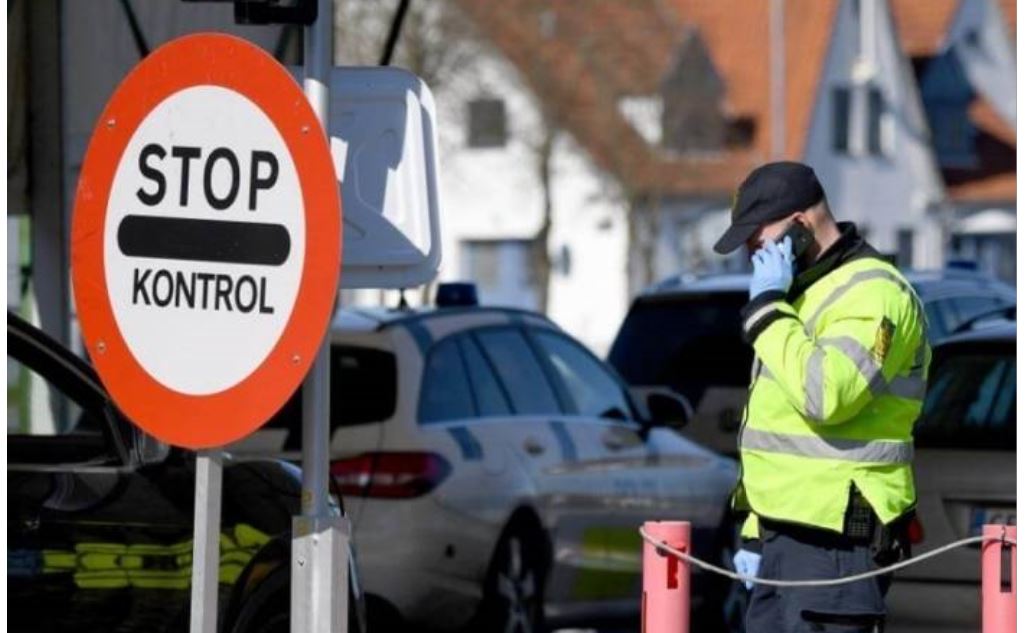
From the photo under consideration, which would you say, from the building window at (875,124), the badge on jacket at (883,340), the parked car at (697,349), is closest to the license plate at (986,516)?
the parked car at (697,349)

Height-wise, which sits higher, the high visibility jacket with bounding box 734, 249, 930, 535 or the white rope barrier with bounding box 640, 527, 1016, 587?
the high visibility jacket with bounding box 734, 249, 930, 535

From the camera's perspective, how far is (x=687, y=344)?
46.1 ft

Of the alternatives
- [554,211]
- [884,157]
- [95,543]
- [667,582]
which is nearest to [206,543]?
[667,582]

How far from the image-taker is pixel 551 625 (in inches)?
450

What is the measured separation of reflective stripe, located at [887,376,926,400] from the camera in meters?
6.36

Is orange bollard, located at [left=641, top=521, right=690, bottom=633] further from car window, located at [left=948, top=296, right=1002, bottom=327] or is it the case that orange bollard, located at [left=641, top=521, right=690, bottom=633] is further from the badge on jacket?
car window, located at [left=948, top=296, right=1002, bottom=327]

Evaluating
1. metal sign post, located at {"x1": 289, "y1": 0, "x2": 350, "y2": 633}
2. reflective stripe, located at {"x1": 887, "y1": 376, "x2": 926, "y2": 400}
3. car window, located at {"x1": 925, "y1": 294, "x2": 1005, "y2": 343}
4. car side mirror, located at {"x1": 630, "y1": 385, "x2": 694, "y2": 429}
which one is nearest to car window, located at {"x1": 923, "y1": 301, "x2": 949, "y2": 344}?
car window, located at {"x1": 925, "y1": 294, "x2": 1005, "y2": 343}

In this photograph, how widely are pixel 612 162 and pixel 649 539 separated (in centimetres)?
5295

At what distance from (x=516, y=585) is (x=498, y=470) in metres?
0.49

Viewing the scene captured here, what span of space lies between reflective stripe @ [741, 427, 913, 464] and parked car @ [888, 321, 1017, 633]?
3.90m

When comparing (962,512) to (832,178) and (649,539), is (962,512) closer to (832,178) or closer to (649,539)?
(649,539)

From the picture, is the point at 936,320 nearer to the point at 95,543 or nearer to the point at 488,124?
the point at 95,543

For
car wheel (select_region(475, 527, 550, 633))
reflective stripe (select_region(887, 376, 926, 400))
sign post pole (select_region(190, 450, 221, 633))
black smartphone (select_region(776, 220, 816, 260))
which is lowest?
car wheel (select_region(475, 527, 550, 633))

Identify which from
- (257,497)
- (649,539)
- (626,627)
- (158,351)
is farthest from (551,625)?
(158,351)
